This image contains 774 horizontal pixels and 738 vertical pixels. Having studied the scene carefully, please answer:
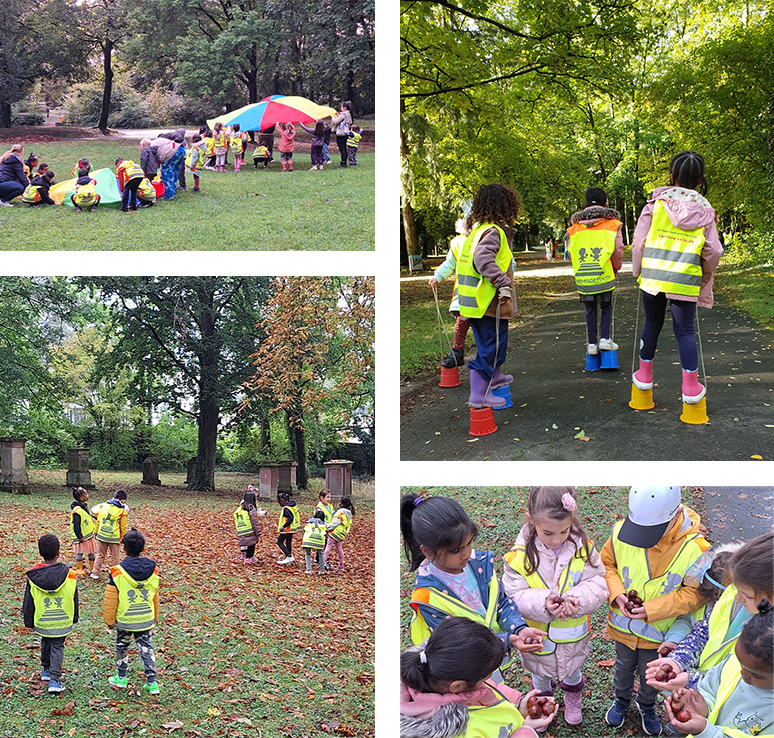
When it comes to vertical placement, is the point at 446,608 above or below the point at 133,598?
above

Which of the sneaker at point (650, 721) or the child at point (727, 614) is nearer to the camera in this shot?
the child at point (727, 614)

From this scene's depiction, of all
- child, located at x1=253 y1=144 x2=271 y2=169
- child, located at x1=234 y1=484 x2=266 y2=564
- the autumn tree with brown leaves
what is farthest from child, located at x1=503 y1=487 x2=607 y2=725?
child, located at x1=253 y1=144 x2=271 y2=169

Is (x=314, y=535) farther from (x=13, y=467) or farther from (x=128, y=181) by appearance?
(x=13, y=467)

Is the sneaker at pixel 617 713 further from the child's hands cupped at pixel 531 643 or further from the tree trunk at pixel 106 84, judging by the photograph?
the tree trunk at pixel 106 84

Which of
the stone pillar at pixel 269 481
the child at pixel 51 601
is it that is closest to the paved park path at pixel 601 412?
the stone pillar at pixel 269 481

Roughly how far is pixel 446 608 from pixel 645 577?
0.89 meters

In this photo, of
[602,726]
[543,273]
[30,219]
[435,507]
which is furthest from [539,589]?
[543,273]

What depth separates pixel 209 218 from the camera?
21.2 ft

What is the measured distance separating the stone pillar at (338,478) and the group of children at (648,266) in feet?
8.10

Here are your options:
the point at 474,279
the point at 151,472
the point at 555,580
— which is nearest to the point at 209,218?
the point at 151,472

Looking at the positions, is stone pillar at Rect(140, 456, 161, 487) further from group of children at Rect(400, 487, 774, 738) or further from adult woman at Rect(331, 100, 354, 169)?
group of children at Rect(400, 487, 774, 738)

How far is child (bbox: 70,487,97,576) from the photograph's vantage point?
5.93 meters

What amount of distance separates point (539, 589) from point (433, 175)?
19.4 ft

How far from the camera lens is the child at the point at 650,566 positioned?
3.03m
